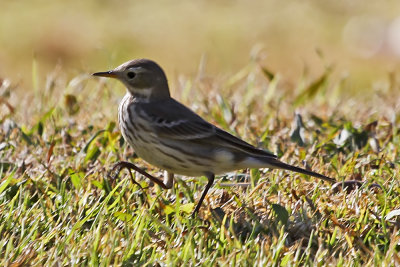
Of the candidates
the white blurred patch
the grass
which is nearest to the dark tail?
the grass

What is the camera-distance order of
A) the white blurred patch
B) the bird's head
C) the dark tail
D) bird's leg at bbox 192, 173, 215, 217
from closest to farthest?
bird's leg at bbox 192, 173, 215, 217
the dark tail
the bird's head
the white blurred patch

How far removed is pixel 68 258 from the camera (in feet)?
13.0

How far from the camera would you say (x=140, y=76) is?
530 cm

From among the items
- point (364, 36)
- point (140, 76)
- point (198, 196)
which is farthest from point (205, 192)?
point (364, 36)

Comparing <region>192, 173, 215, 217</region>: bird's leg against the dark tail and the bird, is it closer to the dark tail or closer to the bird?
the bird

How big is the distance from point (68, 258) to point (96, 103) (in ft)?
10.7

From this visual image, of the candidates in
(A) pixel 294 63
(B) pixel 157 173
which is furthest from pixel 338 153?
(A) pixel 294 63

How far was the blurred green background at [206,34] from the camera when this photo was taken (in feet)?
42.2

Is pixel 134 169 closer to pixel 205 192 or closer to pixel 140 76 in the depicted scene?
pixel 205 192

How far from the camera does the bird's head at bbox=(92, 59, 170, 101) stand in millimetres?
5293

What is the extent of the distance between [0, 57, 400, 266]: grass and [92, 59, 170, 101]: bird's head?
0.54 metres

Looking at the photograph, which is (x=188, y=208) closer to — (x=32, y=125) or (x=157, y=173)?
(x=157, y=173)

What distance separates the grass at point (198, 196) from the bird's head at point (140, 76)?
54 cm

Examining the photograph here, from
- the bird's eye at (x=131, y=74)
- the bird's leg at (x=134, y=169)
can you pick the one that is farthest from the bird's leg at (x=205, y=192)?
the bird's eye at (x=131, y=74)
